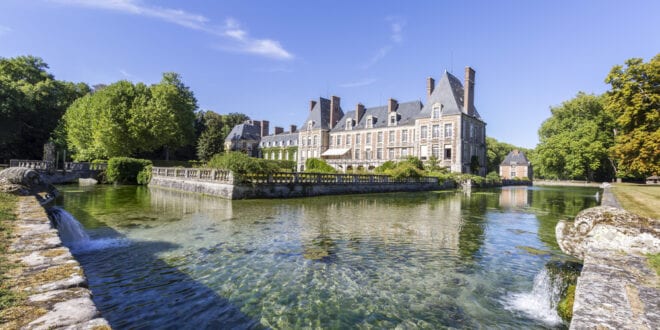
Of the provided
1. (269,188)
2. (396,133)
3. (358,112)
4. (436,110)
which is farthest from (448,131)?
(269,188)

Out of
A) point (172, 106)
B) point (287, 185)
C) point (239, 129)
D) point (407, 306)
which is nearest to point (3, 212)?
point (407, 306)

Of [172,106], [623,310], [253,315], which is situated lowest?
[253,315]

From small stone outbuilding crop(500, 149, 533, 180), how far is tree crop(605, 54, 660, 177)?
143 ft

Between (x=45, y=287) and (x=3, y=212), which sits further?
(x=3, y=212)

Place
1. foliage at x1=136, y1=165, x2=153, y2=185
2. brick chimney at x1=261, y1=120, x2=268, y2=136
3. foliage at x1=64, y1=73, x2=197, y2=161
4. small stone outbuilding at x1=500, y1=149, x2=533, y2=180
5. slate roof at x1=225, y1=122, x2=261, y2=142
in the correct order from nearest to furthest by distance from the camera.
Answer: foliage at x1=136, y1=165, x2=153, y2=185 < foliage at x1=64, y1=73, x2=197, y2=161 < small stone outbuilding at x1=500, y1=149, x2=533, y2=180 < slate roof at x1=225, y1=122, x2=261, y2=142 < brick chimney at x1=261, y1=120, x2=268, y2=136

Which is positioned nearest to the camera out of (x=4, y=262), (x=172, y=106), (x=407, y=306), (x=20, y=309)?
(x=20, y=309)

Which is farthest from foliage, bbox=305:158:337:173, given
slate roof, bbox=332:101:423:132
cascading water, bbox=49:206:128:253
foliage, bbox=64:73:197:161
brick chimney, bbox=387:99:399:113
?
cascading water, bbox=49:206:128:253

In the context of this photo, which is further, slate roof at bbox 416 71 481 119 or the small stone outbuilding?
the small stone outbuilding

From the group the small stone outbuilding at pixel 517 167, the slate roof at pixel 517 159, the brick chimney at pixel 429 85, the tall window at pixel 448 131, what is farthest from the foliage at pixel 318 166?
the slate roof at pixel 517 159

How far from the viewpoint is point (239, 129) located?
215ft

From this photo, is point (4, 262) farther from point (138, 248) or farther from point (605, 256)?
point (605, 256)

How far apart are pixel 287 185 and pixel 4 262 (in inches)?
648

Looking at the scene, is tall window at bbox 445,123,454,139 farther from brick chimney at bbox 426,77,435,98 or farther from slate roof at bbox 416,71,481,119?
brick chimney at bbox 426,77,435,98

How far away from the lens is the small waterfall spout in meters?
6.54
